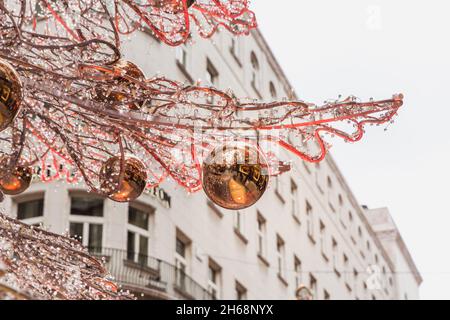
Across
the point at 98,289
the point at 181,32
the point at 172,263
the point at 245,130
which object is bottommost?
the point at 98,289

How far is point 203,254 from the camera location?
20438 mm

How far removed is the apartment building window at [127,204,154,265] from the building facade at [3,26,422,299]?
1.0 inches

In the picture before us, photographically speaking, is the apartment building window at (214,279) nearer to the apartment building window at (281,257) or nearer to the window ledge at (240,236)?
the window ledge at (240,236)

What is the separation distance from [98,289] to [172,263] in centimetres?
1274

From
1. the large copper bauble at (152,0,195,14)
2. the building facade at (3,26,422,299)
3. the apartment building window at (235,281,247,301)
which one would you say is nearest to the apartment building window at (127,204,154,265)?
the building facade at (3,26,422,299)

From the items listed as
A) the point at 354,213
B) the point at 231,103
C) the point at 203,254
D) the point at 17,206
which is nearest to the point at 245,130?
the point at 231,103

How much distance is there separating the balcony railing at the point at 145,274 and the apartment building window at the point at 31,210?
1.27 meters

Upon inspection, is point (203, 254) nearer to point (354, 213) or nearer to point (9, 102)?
point (9, 102)

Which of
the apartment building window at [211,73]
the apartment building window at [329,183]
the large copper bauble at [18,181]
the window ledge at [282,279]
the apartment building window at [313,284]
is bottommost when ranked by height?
the large copper bauble at [18,181]

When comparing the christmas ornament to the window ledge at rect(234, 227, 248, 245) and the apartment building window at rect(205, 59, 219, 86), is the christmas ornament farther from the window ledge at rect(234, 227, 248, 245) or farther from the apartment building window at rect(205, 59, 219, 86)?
the apartment building window at rect(205, 59, 219, 86)

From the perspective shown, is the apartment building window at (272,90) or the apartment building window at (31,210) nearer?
the apartment building window at (31,210)

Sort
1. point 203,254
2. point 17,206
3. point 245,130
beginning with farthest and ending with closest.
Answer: point 203,254 → point 17,206 → point 245,130

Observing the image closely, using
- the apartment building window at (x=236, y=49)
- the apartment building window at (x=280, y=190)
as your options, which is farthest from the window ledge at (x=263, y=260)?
the apartment building window at (x=236, y=49)

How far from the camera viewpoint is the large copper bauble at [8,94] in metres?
4.47
